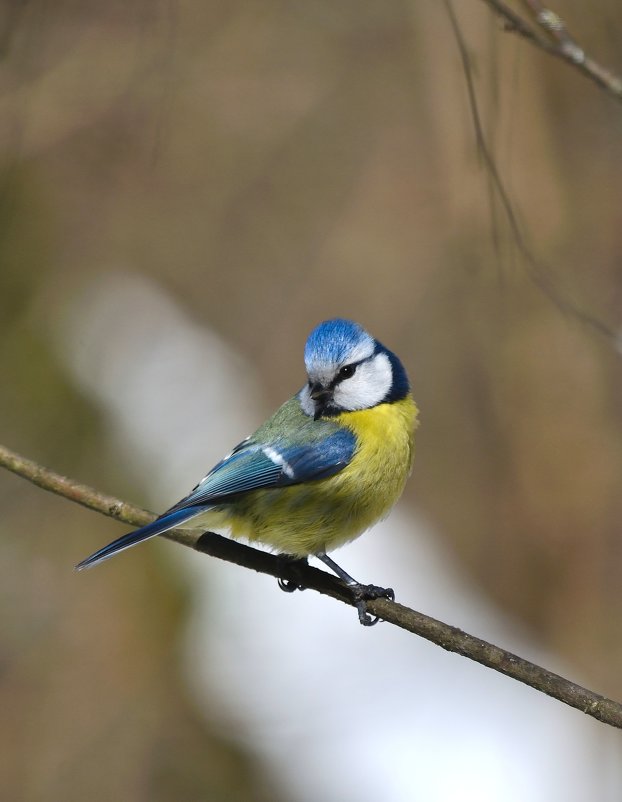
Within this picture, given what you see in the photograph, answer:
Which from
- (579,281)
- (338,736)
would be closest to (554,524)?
(579,281)

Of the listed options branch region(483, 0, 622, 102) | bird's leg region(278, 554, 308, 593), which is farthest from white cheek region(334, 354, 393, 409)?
branch region(483, 0, 622, 102)

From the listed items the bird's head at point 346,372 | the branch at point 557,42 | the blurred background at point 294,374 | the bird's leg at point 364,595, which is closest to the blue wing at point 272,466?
the bird's head at point 346,372

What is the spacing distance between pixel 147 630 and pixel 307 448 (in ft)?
6.58

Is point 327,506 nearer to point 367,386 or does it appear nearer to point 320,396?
point 320,396

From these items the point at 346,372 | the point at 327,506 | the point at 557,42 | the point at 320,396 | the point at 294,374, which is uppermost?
the point at 294,374

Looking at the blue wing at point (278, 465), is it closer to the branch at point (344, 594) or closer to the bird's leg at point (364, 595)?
the branch at point (344, 594)

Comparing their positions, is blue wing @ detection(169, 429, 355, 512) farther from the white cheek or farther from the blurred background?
the blurred background

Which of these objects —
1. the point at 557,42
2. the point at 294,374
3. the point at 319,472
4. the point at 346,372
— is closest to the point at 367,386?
the point at 346,372

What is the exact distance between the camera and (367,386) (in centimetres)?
256

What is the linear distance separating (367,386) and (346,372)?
123mm

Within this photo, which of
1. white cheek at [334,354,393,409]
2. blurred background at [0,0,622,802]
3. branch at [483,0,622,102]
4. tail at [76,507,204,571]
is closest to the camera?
branch at [483,0,622,102]

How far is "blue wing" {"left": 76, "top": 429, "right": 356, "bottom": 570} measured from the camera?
2.26 m

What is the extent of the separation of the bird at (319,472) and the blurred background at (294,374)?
0.61m

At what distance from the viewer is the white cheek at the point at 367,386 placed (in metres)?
2.50
